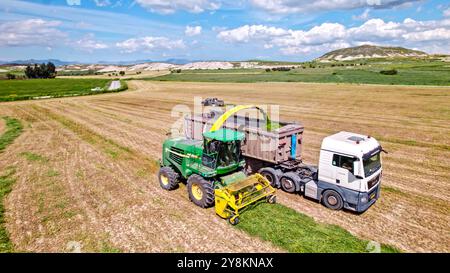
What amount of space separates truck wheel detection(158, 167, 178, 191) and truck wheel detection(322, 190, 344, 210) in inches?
242

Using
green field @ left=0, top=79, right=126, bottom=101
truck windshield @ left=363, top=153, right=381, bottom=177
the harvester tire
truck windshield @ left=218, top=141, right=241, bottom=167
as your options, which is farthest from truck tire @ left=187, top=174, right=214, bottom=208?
green field @ left=0, top=79, right=126, bottom=101

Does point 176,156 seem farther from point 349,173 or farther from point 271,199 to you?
point 349,173

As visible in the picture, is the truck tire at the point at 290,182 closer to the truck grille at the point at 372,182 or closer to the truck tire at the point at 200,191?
the truck grille at the point at 372,182

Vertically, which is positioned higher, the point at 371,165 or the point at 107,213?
the point at 371,165

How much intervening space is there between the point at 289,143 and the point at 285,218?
4.16 m

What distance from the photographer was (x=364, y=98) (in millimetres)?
42188

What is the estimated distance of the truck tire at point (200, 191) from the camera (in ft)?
34.5

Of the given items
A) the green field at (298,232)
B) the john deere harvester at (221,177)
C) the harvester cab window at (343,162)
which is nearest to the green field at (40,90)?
the john deere harvester at (221,177)

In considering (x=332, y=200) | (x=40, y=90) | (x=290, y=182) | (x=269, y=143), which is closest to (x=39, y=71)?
(x=40, y=90)

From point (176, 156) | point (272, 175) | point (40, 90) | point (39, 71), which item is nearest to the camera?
point (176, 156)

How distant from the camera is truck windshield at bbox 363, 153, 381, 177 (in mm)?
9930

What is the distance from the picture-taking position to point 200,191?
10883 millimetres

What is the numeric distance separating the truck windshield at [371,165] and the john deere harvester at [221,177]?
345 cm

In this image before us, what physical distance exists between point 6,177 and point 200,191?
1066 centimetres
